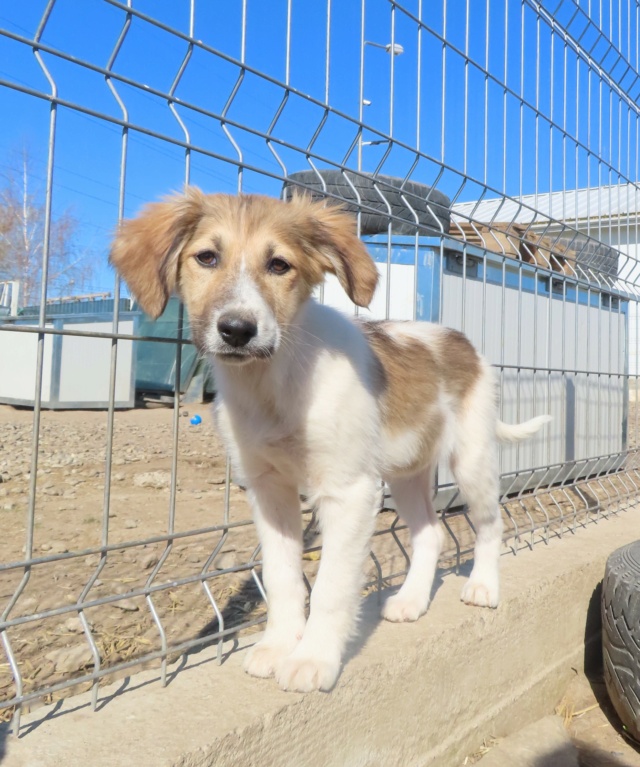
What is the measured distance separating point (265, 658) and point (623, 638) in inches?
68.5

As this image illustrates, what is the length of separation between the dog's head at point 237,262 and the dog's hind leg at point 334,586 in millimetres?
524

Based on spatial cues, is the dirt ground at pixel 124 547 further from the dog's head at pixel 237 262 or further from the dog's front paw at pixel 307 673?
the dog's head at pixel 237 262

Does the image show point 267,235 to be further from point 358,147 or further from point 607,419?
point 607,419

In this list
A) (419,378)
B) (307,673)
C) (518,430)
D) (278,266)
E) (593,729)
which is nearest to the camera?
(307,673)

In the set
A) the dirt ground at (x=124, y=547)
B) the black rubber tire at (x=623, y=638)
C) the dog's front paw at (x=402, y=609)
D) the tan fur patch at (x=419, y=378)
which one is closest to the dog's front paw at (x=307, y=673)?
the dirt ground at (x=124, y=547)

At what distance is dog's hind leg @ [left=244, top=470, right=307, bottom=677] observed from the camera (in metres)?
2.12

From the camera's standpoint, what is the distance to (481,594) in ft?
9.21

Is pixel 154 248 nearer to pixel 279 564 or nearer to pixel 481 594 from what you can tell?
pixel 279 564

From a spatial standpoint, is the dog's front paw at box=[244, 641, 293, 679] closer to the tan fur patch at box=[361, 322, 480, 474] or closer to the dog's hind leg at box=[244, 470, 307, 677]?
the dog's hind leg at box=[244, 470, 307, 677]

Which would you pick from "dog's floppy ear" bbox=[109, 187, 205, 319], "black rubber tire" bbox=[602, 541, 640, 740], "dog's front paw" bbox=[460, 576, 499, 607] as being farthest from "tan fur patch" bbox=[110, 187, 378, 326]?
"black rubber tire" bbox=[602, 541, 640, 740]

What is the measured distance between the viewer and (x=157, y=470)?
6598 millimetres

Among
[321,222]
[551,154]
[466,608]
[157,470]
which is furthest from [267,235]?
[157,470]

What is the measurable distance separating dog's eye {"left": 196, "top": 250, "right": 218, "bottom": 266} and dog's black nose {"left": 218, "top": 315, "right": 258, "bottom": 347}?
1.10 feet

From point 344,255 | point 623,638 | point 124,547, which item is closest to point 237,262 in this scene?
point 344,255
